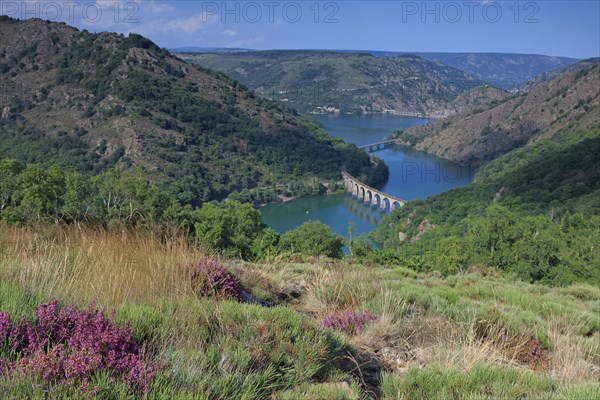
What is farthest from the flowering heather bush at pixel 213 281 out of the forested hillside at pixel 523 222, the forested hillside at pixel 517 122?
the forested hillside at pixel 517 122

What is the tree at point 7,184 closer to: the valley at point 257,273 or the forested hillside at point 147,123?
the valley at point 257,273

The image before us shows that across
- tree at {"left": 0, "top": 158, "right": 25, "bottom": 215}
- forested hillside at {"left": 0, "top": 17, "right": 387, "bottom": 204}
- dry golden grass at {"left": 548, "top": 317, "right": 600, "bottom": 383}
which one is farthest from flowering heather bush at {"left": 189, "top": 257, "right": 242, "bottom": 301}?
forested hillside at {"left": 0, "top": 17, "right": 387, "bottom": 204}

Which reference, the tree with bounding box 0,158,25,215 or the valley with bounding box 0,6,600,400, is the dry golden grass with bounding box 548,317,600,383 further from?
the tree with bounding box 0,158,25,215

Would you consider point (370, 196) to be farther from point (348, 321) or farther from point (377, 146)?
point (348, 321)

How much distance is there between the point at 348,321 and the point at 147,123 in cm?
8595

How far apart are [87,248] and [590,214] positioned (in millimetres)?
50082

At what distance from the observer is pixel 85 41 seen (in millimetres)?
101438

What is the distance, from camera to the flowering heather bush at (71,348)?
5.64ft

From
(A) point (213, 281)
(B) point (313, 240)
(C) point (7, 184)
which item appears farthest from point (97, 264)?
(B) point (313, 240)

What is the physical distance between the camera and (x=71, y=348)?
6.23ft

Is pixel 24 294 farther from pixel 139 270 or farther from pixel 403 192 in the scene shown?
pixel 403 192

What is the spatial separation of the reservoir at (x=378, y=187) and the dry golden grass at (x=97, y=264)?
5678 centimetres

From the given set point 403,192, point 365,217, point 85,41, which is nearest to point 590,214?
point 365,217

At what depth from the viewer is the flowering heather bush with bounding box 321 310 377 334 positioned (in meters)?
3.32
